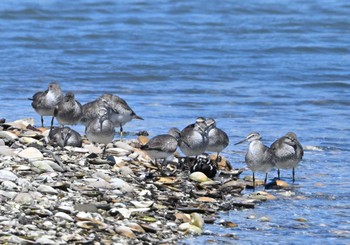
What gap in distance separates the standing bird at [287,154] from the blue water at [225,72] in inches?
12.3

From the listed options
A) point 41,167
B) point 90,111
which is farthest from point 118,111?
point 41,167

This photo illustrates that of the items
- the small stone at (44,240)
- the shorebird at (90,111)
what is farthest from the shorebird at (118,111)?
the small stone at (44,240)

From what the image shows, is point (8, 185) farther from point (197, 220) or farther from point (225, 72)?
point (225, 72)

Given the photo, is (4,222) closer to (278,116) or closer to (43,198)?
(43,198)

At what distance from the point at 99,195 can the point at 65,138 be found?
2.61m

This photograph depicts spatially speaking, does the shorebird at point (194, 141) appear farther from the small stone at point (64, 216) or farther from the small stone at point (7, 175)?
the small stone at point (64, 216)

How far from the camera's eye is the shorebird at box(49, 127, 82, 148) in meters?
12.5

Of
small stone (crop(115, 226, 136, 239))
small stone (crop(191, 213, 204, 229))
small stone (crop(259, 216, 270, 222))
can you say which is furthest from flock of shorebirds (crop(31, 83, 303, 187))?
small stone (crop(115, 226, 136, 239))

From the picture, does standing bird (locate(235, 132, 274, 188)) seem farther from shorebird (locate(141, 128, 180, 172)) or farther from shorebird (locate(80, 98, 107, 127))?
shorebird (locate(80, 98, 107, 127))

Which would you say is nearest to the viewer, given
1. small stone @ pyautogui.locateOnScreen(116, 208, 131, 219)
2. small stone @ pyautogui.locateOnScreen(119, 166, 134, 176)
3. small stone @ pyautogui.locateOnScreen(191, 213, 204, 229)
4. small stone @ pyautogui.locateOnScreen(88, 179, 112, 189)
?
small stone @ pyautogui.locateOnScreen(116, 208, 131, 219)

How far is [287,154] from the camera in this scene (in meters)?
12.5

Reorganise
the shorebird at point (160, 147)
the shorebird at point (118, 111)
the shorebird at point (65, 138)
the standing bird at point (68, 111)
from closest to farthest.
→ the shorebird at point (160, 147)
the shorebird at point (65, 138)
the standing bird at point (68, 111)
the shorebird at point (118, 111)

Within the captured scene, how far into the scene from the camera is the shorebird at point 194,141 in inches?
496

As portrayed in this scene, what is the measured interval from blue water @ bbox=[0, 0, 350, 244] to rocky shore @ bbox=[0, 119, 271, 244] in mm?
471
